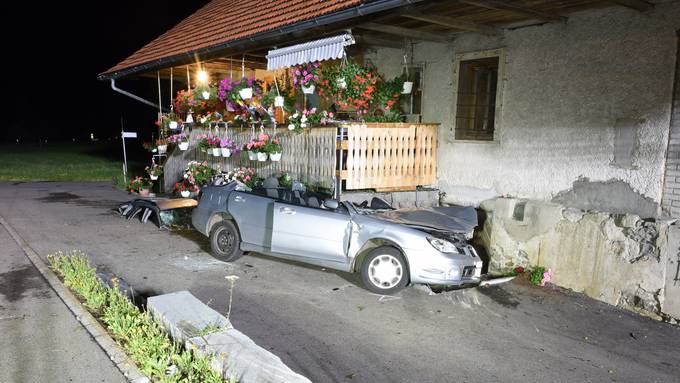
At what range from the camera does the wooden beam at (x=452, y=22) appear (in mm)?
7297

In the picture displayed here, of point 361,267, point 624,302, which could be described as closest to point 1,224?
point 361,267

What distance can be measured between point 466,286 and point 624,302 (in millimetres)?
2022

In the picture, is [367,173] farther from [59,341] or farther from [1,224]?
[1,224]

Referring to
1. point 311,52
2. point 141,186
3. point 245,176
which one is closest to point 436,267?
point 311,52

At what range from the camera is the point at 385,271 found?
666cm

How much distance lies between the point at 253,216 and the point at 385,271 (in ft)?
7.63

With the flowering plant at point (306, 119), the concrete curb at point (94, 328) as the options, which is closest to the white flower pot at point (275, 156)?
the flowering plant at point (306, 119)

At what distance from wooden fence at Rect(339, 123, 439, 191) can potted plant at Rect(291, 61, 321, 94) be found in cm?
149

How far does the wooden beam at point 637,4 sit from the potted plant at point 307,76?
16.9ft

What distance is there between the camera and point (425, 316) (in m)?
6.03

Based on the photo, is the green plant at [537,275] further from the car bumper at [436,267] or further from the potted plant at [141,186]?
the potted plant at [141,186]

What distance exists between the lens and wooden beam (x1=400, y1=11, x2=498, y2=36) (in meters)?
7.30

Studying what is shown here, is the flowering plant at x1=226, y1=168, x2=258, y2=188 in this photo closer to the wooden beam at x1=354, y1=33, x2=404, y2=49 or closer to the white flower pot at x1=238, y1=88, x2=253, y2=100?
the white flower pot at x1=238, y1=88, x2=253, y2=100

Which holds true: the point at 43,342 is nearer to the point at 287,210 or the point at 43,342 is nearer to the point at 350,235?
the point at 287,210
